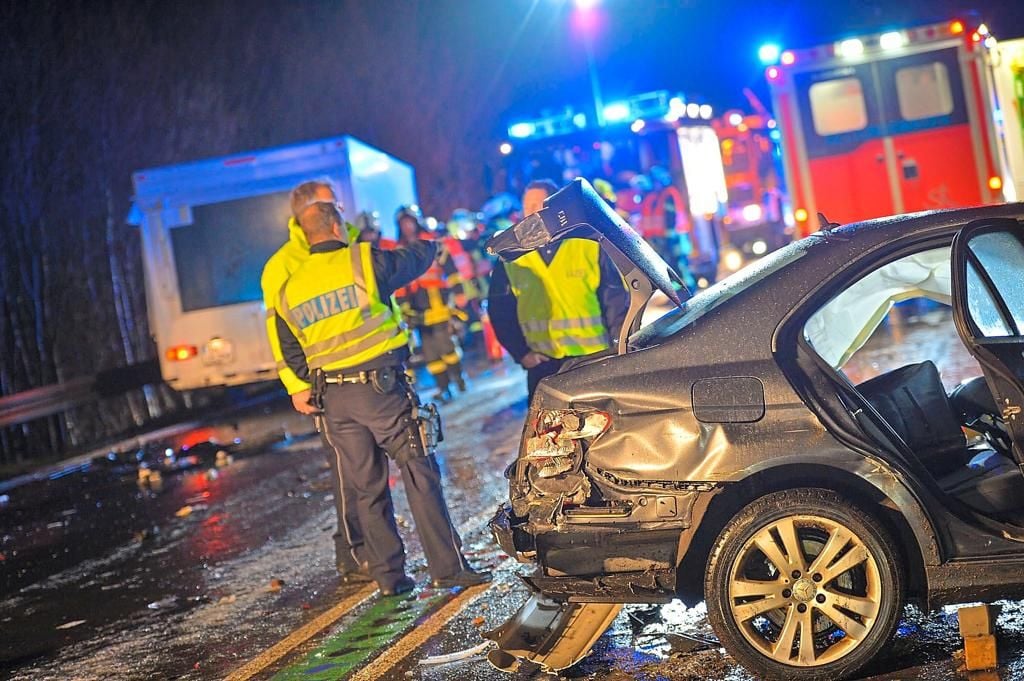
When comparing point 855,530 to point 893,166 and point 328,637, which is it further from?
point 893,166

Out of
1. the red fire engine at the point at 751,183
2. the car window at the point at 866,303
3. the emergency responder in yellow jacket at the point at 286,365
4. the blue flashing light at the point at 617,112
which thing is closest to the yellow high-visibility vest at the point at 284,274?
the emergency responder in yellow jacket at the point at 286,365

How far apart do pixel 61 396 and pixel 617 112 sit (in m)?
8.74

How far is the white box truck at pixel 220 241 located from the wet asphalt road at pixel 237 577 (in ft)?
9.37

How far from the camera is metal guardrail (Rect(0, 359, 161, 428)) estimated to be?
15.9 m

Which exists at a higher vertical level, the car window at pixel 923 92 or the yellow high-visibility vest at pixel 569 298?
the car window at pixel 923 92

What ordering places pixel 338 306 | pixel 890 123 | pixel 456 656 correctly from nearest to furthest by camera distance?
1. pixel 456 656
2. pixel 338 306
3. pixel 890 123

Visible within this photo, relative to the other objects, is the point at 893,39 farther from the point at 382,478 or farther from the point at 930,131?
the point at 382,478

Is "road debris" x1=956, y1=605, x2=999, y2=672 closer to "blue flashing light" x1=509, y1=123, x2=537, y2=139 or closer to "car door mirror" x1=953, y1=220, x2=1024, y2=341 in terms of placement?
"car door mirror" x1=953, y1=220, x2=1024, y2=341

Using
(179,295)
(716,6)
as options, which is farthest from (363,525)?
(716,6)

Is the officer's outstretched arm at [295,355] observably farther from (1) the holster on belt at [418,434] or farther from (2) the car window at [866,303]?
(2) the car window at [866,303]

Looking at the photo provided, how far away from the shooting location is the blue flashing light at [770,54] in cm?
1511

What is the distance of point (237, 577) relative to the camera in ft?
23.9

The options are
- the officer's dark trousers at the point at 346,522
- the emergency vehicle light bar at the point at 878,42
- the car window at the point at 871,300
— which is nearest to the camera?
the car window at the point at 871,300

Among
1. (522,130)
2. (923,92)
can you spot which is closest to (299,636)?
(923,92)
